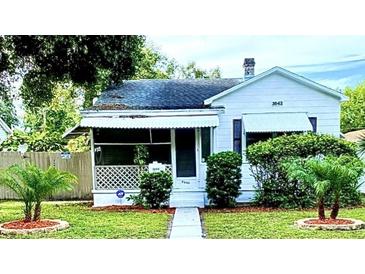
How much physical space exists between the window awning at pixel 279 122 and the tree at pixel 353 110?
40cm

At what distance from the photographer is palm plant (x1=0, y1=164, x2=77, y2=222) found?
6.24m

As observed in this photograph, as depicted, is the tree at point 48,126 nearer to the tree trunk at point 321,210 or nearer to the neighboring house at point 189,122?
the neighboring house at point 189,122

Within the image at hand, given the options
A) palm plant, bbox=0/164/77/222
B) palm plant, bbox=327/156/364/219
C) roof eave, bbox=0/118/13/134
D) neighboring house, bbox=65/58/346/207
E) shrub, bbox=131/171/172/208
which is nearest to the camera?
palm plant, bbox=327/156/364/219

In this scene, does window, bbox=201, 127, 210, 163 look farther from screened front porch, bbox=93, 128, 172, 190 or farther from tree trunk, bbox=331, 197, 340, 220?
tree trunk, bbox=331, 197, 340, 220

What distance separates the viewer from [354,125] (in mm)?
6309

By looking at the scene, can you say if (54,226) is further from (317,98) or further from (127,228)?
(317,98)

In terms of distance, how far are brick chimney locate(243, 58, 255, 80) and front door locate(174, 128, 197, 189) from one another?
2.81ft

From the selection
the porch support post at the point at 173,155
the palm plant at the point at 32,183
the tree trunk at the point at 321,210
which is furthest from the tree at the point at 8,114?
the tree trunk at the point at 321,210

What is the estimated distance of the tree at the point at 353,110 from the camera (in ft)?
20.2

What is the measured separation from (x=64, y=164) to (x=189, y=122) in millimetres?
1427

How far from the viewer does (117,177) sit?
661 centimetres

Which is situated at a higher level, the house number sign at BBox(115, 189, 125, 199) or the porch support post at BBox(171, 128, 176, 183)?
the porch support post at BBox(171, 128, 176, 183)

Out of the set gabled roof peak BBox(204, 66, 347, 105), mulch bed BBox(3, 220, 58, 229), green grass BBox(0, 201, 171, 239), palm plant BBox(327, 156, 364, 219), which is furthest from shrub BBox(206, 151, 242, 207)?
mulch bed BBox(3, 220, 58, 229)

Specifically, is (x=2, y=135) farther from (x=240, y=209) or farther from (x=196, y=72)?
(x=240, y=209)
